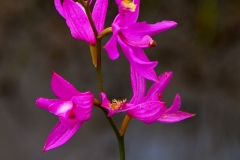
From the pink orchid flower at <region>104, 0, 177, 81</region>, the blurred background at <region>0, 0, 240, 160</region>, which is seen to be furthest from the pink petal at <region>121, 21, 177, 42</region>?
the blurred background at <region>0, 0, 240, 160</region>

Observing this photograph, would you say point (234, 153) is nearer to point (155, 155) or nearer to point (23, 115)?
point (155, 155)

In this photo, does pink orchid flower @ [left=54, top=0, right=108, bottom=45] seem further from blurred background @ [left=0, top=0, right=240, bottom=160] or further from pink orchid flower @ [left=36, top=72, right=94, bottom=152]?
blurred background @ [left=0, top=0, right=240, bottom=160]

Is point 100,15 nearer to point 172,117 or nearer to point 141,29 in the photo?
point 141,29

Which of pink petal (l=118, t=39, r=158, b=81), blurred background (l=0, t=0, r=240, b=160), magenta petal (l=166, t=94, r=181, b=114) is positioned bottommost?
blurred background (l=0, t=0, r=240, b=160)

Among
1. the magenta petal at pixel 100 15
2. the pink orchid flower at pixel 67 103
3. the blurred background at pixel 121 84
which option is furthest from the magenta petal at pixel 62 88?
the blurred background at pixel 121 84

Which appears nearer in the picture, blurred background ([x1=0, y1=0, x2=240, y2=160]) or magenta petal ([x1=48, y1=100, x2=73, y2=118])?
magenta petal ([x1=48, y1=100, x2=73, y2=118])

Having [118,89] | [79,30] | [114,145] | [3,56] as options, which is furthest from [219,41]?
[79,30]

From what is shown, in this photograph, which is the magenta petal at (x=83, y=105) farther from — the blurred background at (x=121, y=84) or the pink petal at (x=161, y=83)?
the blurred background at (x=121, y=84)
